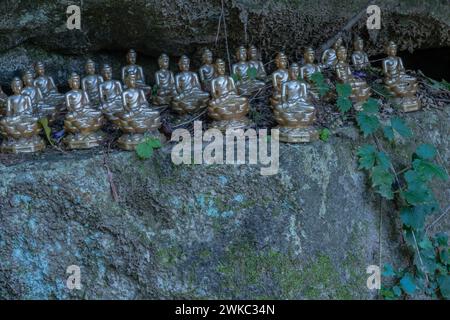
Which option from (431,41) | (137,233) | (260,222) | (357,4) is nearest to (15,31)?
(137,233)

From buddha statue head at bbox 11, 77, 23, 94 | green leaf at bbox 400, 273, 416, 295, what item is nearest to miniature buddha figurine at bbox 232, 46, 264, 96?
buddha statue head at bbox 11, 77, 23, 94

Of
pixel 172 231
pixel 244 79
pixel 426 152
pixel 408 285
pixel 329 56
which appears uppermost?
pixel 329 56

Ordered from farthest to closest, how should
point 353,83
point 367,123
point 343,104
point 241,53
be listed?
point 241,53 → point 353,83 → point 343,104 → point 367,123

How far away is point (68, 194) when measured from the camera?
2.90 m

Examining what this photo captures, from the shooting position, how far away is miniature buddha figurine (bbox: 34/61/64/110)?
367 cm

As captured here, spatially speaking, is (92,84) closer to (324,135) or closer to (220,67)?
(220,67)

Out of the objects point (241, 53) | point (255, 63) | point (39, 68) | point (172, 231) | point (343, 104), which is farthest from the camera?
point (255, 63)

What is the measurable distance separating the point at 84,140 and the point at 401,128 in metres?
1.86

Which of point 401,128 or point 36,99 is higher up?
point 36,99

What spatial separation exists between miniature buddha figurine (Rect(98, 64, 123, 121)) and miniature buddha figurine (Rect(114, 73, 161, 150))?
0.79 feet

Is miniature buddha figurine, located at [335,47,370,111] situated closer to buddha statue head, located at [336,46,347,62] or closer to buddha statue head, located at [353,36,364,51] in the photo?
buddha statue head, located at [336,46,347,62]

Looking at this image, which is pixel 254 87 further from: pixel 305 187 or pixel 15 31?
pixel 15 31

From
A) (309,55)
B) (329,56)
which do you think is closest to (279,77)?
(309,55)

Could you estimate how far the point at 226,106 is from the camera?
321cm
